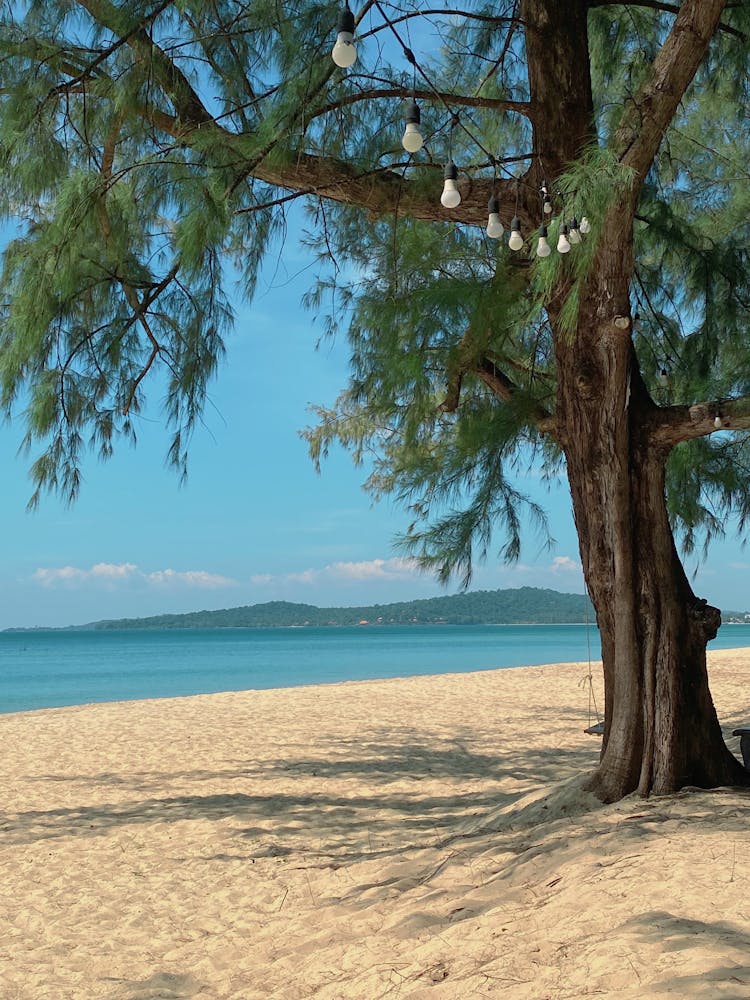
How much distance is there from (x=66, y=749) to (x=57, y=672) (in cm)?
2368

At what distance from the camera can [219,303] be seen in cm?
467

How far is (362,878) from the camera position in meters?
3.87

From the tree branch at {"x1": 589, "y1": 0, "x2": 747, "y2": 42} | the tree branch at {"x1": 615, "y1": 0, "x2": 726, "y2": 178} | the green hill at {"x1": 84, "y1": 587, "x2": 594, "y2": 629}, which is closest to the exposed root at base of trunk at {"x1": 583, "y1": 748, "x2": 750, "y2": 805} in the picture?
the tree branch at {"x1": 615, "y1": 0, "x2": 726, "y2": 178}

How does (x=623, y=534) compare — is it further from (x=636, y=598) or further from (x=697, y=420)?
(x=697, y=420)

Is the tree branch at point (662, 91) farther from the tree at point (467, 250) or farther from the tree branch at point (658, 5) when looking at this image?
the tree branch at point (658, 5)

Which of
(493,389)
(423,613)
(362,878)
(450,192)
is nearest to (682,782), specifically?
(362,878)

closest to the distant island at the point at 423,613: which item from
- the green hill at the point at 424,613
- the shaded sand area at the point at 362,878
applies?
the green hill at the point at 424,613

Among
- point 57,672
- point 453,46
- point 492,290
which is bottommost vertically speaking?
point 57,672

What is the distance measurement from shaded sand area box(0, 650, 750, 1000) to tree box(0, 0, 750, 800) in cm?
83

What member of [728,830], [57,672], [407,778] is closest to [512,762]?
[407,778]

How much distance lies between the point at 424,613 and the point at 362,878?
7522 centimetres

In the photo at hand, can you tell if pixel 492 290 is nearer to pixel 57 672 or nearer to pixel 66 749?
pixel 66 749

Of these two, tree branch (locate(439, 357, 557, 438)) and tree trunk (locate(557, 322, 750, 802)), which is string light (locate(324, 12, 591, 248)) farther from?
tree branch (locate(439, 357, 557, 438))

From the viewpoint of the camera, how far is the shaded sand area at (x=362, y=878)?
2.46 metres
